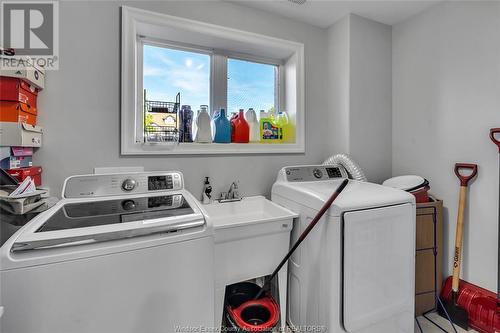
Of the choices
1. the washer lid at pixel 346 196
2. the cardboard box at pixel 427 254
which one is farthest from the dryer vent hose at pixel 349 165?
the cardboard box at pixel 427 254

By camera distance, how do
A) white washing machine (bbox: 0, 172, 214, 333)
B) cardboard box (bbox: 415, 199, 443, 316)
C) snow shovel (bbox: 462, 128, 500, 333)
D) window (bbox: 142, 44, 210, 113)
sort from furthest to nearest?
window (bbox: 142, 44, 210, 113)
cardboard box (bbox: 415, 199, 443, 316)
snow shovel (bbox: 462, 128, 500, 333)
white washing machine (bbox: 0, 172, 214, 333)

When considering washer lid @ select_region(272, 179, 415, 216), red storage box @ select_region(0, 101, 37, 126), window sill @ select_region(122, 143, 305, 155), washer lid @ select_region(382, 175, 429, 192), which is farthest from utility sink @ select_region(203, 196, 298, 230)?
red storage box @ select_region(0, 101, 37, 126)

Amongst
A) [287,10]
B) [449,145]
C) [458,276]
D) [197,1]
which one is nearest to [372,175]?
[449,145]

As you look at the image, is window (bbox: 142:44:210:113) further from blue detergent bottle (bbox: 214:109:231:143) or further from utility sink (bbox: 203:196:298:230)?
utility sink (bbox: 203:196:298:230)

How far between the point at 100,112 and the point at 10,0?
0.75 meters

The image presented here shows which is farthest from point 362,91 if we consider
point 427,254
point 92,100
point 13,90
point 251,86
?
point 13,90

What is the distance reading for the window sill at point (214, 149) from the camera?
1.65 m

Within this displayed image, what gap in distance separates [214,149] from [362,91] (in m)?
1.41

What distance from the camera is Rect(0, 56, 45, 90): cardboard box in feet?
3.68

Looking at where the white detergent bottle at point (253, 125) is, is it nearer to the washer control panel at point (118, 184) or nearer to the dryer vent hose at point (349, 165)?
the dryer vent hose at point (349, 165)

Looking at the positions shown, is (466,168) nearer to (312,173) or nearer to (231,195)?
(312,173)

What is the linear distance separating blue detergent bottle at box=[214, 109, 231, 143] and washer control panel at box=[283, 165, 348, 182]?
527mm

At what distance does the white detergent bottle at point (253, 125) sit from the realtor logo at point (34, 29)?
1.34m

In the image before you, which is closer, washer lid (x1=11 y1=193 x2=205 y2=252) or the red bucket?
washer lid (x1=11 y1=193 x2=205 y2=252)
